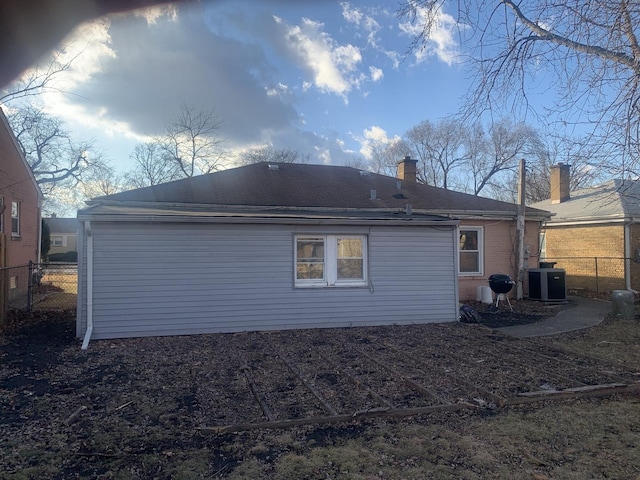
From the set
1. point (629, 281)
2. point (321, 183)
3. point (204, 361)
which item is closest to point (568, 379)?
point (204, 361)

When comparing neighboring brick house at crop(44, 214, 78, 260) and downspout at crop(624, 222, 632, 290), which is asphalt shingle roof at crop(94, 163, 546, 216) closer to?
downspout at crop(624, 222, 632, 290)

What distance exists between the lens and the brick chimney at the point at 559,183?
20.0 meters

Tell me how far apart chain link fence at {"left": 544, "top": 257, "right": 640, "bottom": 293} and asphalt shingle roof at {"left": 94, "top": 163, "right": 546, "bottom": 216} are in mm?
3738

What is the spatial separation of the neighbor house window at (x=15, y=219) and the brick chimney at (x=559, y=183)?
22745 millimetres

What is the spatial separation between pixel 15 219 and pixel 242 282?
11.8 m

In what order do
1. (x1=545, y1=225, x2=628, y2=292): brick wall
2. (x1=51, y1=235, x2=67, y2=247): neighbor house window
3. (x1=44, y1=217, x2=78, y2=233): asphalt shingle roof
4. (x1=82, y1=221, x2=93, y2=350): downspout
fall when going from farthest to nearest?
(x1=44, y1=217, x2=78, y2=233): asphalt shingle roof < (x1=51, y1=235, x2=67, y2=247): neighbor house window < (x1=545, y1=225, x2=628, y2=292): brick wall < (x1=82, y1=221, x2=93, y2=350): downspout

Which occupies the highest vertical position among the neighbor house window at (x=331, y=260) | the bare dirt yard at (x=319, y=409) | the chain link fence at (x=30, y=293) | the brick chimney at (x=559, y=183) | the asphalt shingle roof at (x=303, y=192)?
the brick chimney at (x=559, y=183)

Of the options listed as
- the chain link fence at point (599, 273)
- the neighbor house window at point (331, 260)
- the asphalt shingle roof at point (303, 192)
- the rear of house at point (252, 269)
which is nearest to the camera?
the rear of house at point (252, 269)

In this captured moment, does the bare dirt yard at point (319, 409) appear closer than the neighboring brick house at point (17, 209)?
Yes

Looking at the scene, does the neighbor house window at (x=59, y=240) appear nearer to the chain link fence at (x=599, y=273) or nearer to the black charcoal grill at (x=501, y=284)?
the black charcoal grill at (x=501, y=284)

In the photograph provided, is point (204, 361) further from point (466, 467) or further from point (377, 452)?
point (466, 467)

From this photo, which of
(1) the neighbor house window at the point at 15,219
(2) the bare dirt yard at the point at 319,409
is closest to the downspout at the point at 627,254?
(2) the bare dirt yard at the point at 319,409

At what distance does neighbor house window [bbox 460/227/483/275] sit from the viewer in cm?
1468

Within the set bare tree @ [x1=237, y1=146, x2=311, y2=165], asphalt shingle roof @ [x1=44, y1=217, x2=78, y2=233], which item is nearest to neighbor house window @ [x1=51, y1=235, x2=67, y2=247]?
asphalt shingle roof @ [x1=44, y1=217, x2=78, y2=233]
